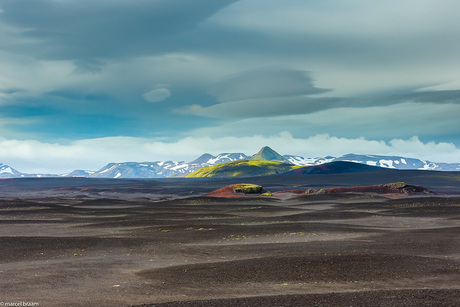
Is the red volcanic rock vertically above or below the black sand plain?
below

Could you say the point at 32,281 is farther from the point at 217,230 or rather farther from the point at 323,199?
the point at 323,199

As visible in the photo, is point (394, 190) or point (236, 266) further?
point (394, 190)

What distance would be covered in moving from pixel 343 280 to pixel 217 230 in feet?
69.6

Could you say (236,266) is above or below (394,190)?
above

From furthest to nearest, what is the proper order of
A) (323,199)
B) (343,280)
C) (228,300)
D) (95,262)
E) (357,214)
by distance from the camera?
(323,199), (357,214), (95,262), (343,280), (228,300)

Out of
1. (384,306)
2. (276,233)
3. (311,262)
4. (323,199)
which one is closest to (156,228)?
(276,233)

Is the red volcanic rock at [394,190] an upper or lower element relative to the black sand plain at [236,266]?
lower

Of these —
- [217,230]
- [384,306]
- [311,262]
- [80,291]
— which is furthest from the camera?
[217,230]

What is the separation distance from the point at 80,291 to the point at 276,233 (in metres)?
21.8

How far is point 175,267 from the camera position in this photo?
21.6 metres

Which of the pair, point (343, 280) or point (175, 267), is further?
point (175, 267)

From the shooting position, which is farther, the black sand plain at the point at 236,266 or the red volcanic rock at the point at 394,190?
the red volcanic rock at the point at 394,190

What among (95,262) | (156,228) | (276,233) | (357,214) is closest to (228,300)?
(95,262)

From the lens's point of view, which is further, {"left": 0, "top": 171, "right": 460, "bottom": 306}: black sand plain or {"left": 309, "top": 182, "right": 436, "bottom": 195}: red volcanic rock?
{"left": 309, "top": 182, "right": 436, "bottom": 195}: red volcanic rock
